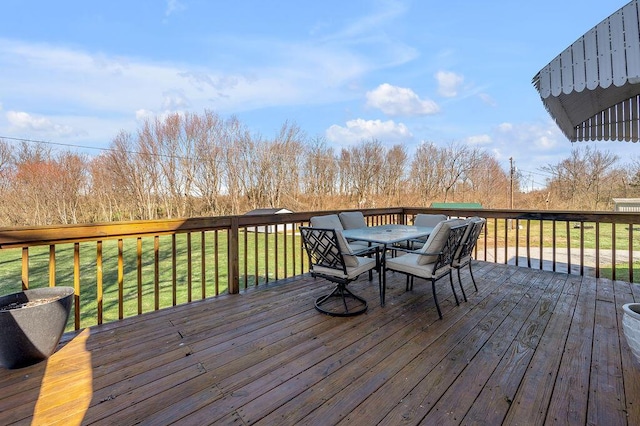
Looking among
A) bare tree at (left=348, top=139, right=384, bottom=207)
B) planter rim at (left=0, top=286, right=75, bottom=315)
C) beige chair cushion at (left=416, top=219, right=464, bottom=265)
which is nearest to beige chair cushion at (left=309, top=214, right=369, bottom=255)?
beige chair cushion at (left=416, top=219, right=464, bottom=265)

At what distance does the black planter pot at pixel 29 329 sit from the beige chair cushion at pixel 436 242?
277cm

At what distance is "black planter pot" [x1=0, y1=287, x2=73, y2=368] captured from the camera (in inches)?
70.6

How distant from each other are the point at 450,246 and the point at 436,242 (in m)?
0.20

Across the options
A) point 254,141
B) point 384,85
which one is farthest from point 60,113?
point 384,85

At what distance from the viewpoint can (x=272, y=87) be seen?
33.9 ft

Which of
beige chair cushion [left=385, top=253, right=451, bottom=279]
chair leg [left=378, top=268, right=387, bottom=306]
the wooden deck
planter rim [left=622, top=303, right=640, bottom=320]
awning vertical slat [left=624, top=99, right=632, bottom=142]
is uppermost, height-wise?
awning vertical slat [left=624, top=99, right=632, bottom=142]

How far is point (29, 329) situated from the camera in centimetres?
184

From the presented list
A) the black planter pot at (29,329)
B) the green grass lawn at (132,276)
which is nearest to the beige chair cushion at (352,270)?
the green grass lawn at (132,276)

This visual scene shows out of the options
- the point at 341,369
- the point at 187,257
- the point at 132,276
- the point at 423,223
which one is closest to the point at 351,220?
the point at 423,223

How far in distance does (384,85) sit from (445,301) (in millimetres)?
12007

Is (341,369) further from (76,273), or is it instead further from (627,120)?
(627,120)

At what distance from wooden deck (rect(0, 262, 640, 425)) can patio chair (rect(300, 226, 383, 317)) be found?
0.16 metres

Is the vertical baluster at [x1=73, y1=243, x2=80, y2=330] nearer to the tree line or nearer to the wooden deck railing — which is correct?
the wooden deck railing

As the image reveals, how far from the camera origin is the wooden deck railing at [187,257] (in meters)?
2.47
